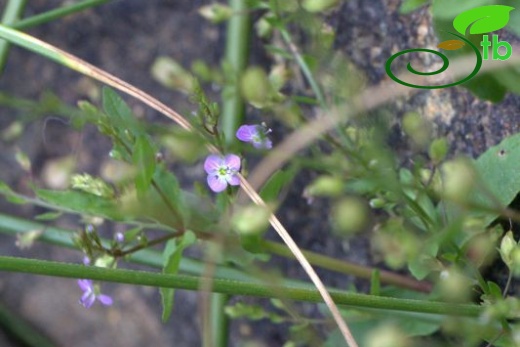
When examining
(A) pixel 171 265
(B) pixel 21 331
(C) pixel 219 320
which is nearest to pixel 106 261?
(A) pixel 171 265

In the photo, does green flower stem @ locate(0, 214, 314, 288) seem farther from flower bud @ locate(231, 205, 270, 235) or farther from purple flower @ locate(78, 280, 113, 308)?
flower bud @ locate(231, 205, 270, 235)

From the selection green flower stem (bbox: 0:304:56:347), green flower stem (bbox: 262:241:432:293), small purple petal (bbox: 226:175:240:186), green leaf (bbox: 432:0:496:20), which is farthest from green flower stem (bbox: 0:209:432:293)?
green flower stem (bbox: 0:304:56:347)

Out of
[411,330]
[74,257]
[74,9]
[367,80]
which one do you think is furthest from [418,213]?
[74,257]

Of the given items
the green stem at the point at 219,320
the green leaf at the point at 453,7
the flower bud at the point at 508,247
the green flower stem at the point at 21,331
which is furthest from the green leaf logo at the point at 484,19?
the green flower stem at the point at 21,331

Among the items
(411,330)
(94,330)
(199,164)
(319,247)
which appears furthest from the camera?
(94,330)

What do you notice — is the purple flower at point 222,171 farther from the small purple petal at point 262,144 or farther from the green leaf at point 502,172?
the green leaf at point 502,172

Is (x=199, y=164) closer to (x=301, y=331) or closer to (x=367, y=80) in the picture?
(x=367, y=80)
